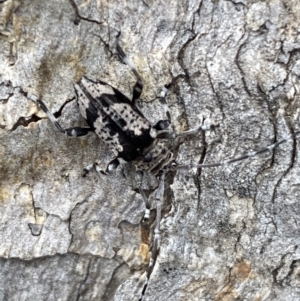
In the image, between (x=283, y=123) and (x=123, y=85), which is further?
(x=123, y=85)

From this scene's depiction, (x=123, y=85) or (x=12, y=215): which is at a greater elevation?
(x=123, y=85)

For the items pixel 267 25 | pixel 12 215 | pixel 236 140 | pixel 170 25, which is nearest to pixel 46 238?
pixel 12 215

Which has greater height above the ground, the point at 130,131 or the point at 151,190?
the point at 130,131

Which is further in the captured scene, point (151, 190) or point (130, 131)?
point (130, 131)

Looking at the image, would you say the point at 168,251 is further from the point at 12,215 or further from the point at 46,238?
the point at 12,215

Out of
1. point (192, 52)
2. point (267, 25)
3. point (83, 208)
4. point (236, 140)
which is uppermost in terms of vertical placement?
point (267, 25)
